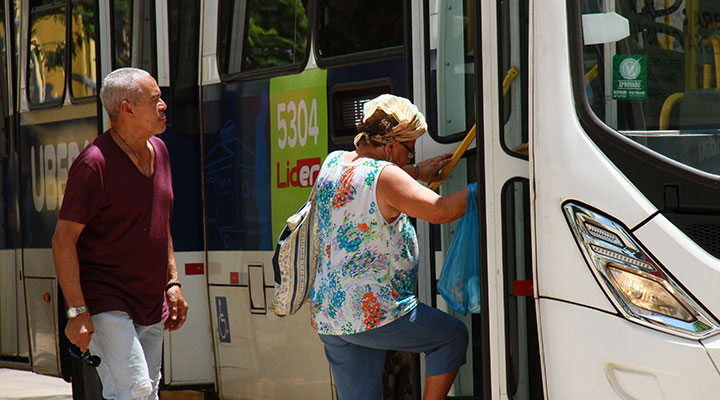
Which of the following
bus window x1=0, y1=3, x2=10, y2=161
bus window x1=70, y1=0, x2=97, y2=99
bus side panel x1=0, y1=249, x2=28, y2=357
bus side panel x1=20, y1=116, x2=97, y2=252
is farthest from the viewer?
bus window x1=0, y1=3, x2=10, y2=161

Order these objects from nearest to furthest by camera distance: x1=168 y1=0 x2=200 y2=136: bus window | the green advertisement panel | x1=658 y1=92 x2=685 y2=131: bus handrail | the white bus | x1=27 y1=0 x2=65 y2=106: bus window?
the white bus < x1=658 y1=92 x2=685 y2=131: bus handrail < the green advertisement panel < x1=168 y1=0 x2=200 y2=136: bus window < x1=27 y1=0 x2=65 y2=106: bus window

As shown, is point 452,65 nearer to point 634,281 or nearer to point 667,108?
point 667,108

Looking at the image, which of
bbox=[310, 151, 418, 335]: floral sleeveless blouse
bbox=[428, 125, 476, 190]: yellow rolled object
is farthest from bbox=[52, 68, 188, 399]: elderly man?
bbox=[428, 125, 476, 190]: yellow rolled object

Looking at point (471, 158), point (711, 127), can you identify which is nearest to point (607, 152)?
point (711, 127)

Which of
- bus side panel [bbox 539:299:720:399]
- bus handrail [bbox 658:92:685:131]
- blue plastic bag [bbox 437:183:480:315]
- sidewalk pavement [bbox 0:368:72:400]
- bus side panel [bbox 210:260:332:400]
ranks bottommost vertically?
sidewalk pavement [bbox 0:368:72:400]

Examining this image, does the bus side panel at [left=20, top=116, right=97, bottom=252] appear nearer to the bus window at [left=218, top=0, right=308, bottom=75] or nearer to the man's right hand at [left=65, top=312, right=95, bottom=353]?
the bus window at [left=218, top=0, right=308, bottom=75]

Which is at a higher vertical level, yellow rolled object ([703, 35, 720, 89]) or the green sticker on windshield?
yellow rolled object ([703, 35, 720, 89])

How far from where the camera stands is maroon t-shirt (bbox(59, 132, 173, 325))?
3.98 meters

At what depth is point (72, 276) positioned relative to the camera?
3910 mm

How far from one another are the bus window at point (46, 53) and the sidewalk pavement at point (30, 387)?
8.12 ft

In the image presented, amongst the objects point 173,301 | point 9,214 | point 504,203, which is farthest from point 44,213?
point 504,203

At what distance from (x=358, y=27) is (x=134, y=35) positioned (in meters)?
1.71

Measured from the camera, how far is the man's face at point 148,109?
162 inches

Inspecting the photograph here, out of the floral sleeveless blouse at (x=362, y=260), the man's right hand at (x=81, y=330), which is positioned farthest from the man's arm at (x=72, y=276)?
the floral sleeveless blouse at (x=362, y=260)
